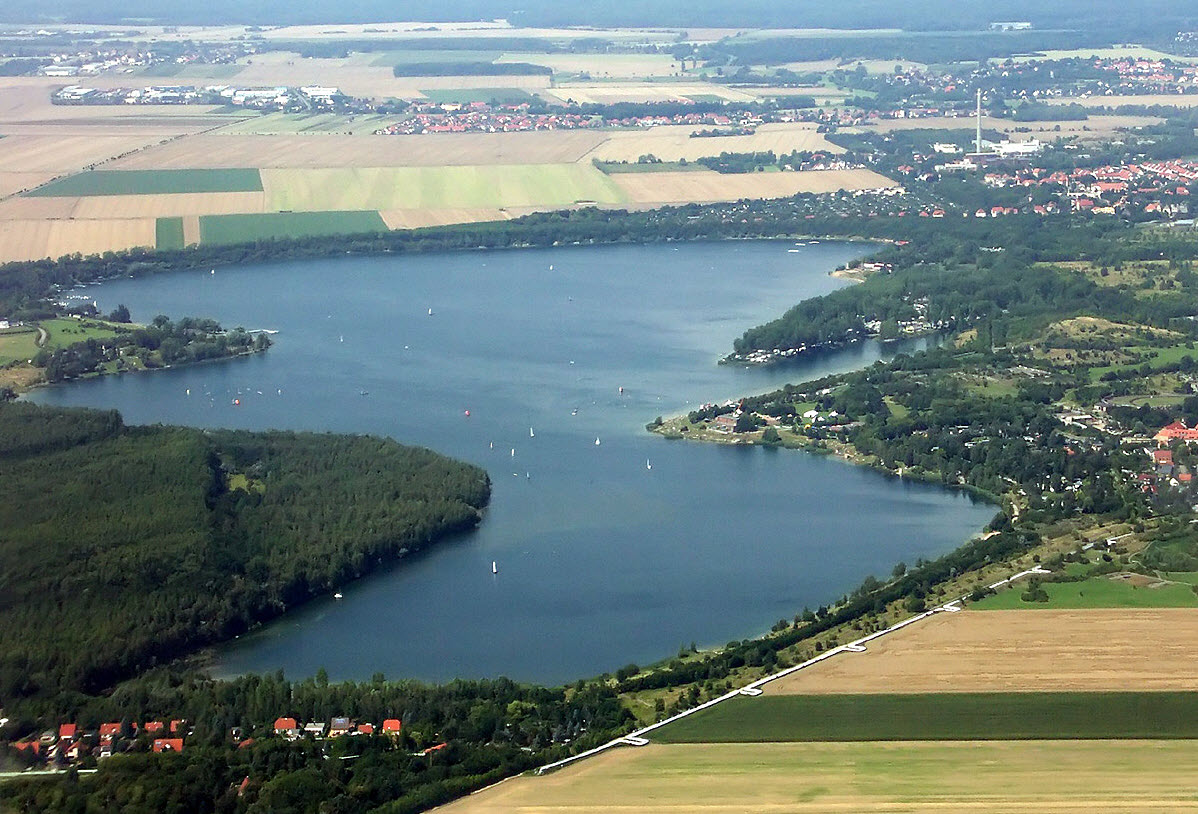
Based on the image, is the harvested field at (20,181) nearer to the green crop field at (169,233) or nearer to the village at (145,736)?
the green crop field at (169,233)

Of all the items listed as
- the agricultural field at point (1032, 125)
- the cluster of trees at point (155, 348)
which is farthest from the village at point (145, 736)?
the agricultural field at point (1032, 125)

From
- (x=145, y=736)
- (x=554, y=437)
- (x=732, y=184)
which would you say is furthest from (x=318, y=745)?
(x=732, y=184)

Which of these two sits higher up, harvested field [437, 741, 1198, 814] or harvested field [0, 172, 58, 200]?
harvested field [0, 172, 58, 200]

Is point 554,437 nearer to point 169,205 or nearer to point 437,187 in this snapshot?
point 169,205

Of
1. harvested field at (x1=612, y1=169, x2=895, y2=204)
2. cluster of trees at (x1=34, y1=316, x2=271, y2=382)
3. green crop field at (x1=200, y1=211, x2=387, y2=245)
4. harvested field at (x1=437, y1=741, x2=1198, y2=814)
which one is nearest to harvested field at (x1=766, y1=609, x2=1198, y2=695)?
harvested field at (x1=437, y1=741, x2=1198, y2=814)

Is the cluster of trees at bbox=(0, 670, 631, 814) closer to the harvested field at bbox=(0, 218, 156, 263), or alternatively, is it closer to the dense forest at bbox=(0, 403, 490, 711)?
the dense forest at bbox=(0, 403, 490, 711)

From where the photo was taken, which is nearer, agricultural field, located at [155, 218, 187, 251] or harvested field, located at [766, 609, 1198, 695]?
harvested field, located at [766, 609, 1198, 695]
